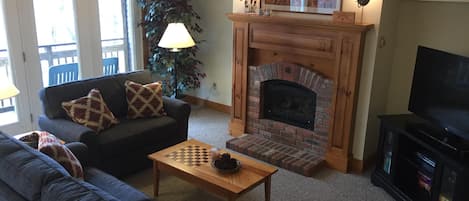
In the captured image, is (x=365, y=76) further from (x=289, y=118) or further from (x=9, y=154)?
(x=9, y=154)

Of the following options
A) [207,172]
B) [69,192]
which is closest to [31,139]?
[69,192]

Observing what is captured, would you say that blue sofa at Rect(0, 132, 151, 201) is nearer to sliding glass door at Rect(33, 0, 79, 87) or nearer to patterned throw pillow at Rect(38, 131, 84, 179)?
patterned throw pillow at Rect(38, 131, 84, 179)

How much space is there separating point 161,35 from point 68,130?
90.6 inches

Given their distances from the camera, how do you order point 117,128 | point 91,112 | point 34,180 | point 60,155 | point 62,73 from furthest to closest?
point 62,73 < point 117,128 < point 91,112 < point 60,155 < point 34,180

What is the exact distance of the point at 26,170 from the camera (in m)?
2.06

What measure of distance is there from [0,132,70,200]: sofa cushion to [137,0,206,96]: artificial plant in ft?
10.2

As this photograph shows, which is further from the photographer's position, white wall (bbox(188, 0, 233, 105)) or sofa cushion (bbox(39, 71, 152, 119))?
white wall (bbox(188, 0, 233, 105))

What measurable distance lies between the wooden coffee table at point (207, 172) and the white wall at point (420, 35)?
67.9 inches

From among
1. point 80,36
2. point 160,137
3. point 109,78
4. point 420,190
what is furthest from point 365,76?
point 80,36

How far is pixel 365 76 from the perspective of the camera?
12.5 feet

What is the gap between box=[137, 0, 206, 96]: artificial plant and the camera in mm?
5211

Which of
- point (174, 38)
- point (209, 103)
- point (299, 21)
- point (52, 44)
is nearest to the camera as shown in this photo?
point (299, 21)

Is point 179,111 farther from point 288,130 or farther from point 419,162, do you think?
point 419,162

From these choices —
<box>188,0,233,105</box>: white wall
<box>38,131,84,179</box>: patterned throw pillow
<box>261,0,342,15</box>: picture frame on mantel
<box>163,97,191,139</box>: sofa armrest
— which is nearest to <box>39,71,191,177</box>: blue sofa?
<box>163,97,191,139</box>: sofa armrest
